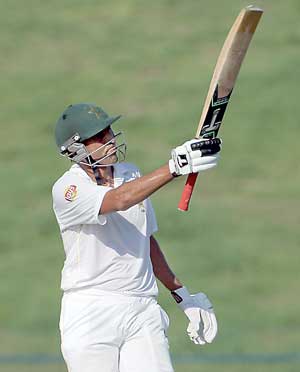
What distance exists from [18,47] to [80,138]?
1332 cm

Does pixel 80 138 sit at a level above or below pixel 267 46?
above

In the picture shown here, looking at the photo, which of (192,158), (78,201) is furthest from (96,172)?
(192,158)

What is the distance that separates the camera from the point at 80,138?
17.4 ft

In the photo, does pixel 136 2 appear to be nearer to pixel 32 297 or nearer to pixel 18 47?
pixel 18 47

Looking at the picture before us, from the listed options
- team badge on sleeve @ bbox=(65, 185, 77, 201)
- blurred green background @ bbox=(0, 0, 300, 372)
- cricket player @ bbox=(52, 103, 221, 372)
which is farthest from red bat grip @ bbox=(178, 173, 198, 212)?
blurred green background @ bbox=(0, 0, 300, 372)

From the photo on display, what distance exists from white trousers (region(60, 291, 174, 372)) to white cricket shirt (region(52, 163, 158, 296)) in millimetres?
66

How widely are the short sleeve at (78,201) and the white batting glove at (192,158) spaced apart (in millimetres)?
392

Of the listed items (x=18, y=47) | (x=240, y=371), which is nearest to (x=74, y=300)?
(x=240, y=371)

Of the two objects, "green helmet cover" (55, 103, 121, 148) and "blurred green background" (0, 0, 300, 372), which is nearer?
"green helmet cover" (55, 103, 121, 148)

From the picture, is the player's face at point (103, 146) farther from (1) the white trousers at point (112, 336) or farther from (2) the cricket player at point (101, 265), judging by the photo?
(1) the white trousers at point (112, 336)

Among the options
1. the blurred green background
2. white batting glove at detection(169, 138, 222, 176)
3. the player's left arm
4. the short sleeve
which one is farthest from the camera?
the blurred green background

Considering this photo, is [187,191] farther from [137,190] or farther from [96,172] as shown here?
[96,172]

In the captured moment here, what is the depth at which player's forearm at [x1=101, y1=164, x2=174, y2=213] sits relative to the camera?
16.1ft

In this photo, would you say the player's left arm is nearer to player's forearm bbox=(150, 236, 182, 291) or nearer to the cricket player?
player's forearm bbox=(150, 236, 182, 291)
